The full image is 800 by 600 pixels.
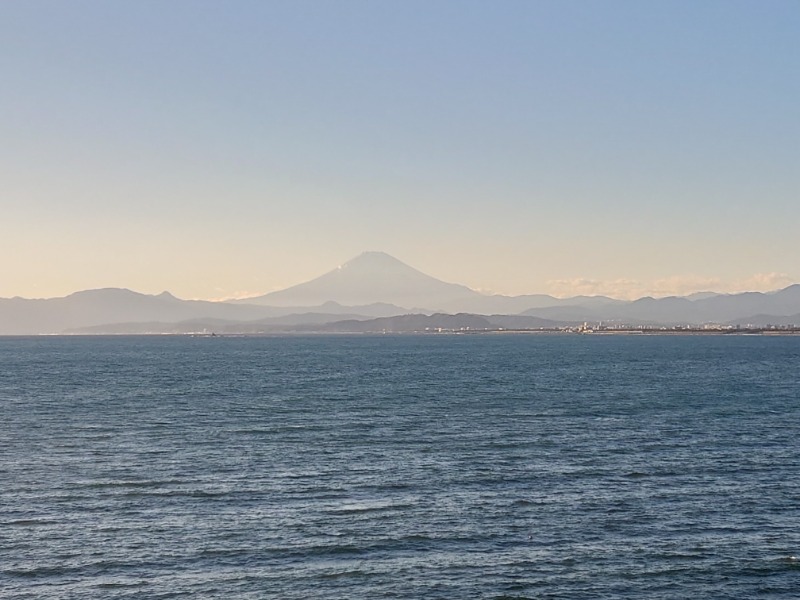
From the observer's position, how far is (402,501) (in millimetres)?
46031

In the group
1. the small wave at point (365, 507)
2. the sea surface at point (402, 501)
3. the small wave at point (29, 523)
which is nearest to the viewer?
the sea surface at point (402, 501)

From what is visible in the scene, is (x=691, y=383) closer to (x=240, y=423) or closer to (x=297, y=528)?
(x=240, y=423)

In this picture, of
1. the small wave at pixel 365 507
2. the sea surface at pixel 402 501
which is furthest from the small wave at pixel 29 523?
the small wave at pixel 365 507

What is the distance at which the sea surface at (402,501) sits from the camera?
34531mm

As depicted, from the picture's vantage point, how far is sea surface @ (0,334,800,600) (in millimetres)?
34531

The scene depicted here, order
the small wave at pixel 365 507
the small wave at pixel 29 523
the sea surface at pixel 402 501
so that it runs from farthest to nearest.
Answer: the small wave at pixel 365 507, the small wave at pixel 29 523, the sea surface at pixel 402 501

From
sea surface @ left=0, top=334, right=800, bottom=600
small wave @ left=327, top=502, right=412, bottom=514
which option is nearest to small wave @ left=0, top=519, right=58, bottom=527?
sea surface @ left=0, top=334, right=800, bottom=600

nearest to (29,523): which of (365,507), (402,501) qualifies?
(365,507)

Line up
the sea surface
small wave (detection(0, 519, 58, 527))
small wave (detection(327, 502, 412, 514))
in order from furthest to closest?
small wave (detection(327, 502, 412, 514))
small wave (detection(0, 519, 58, 527))
the sea surface

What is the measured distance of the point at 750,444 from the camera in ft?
214

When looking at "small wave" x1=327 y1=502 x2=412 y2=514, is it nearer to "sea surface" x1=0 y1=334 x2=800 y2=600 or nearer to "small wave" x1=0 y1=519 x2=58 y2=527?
"sea surface" x1=0 y1=334 x2=800 y2=600

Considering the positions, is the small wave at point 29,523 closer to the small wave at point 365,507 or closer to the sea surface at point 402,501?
the sea surface at point 402,501

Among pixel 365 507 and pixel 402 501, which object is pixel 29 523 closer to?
pixel 365 507

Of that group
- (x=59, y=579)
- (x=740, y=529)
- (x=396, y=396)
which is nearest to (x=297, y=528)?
(x=59, y=579)
